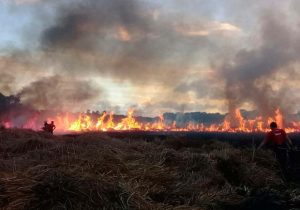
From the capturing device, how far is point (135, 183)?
9.09 metres

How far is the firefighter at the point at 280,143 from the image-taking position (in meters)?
19.4

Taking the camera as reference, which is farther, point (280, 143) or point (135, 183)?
point (280, 143)

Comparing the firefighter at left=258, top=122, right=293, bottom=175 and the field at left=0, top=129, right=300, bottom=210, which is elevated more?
the firefighter at left=258, top=122, right=293, bottom=175

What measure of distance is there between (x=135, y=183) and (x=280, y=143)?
12422 millimetres

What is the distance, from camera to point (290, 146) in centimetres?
2009

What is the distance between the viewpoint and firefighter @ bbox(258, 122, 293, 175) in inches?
764

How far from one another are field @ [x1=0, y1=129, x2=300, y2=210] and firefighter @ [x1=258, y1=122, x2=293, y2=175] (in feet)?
11.0

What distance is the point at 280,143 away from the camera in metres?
19.8

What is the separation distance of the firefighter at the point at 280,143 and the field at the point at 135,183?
3364 millimetres

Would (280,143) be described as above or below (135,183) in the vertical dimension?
above

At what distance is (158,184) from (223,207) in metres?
2.08

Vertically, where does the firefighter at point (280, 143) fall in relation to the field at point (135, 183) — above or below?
above

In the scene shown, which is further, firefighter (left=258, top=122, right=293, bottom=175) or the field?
firefighter (left=258, top=122, right=293, bottom=175)

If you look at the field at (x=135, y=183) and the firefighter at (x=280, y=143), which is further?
the firefighter at (x=280, y=143)
